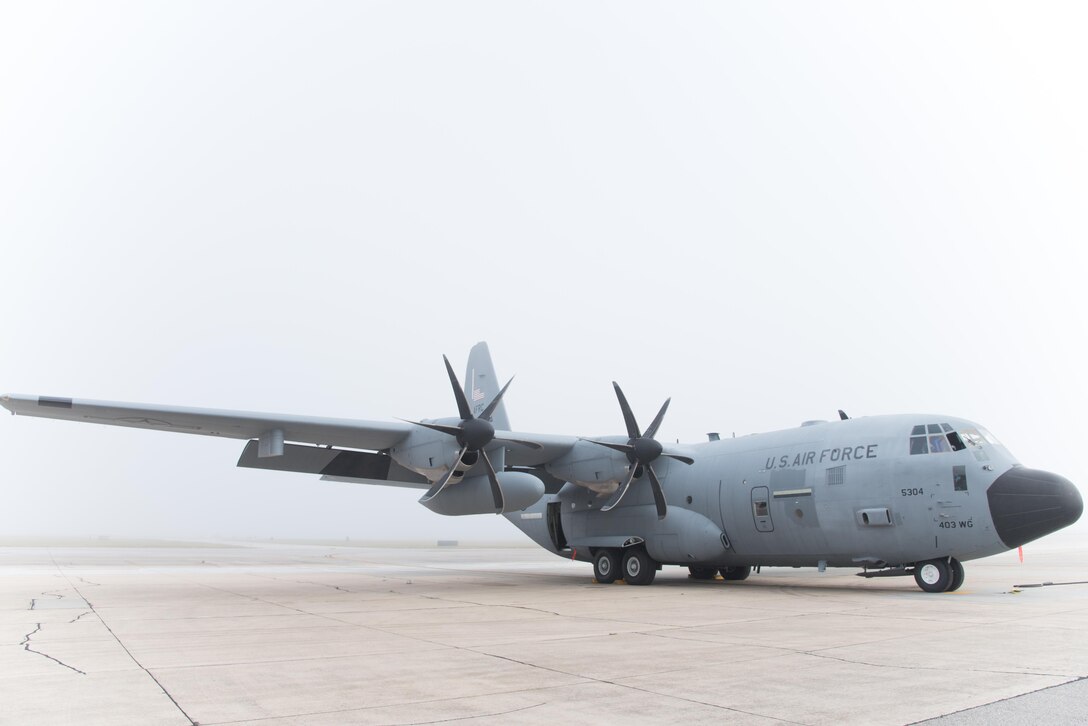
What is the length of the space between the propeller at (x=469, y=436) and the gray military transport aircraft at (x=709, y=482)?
4 centimetres

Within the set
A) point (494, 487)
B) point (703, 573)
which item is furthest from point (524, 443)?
point (703, 573)

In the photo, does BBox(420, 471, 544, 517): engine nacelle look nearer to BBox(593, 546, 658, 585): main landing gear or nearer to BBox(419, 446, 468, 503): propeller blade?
BBox(419, 446, 468, 503): propeller blade

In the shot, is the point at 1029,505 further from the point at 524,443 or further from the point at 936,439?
the point at 524,443

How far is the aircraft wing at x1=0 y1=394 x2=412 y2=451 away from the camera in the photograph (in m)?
16.6

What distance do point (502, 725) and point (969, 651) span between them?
559cm

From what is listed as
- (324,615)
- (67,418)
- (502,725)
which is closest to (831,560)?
(324,615)

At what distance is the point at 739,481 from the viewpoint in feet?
64.7

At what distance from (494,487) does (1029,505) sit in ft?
36.2

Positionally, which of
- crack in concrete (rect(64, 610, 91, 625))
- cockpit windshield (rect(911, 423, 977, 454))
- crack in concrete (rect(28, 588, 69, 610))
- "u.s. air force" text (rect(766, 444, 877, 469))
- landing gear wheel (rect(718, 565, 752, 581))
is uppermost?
cockpit windshield (rect(911, 423, 977, 454))

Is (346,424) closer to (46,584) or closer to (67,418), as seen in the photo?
(67,418)

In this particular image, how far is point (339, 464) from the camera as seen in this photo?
71.2 ft

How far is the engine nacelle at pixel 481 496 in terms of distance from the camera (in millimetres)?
19333

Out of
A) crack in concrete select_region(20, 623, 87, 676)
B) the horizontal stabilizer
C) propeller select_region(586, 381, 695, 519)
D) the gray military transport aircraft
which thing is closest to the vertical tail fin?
the gray military transport aircraft

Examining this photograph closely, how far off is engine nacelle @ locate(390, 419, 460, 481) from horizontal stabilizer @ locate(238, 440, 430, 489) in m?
1.80
